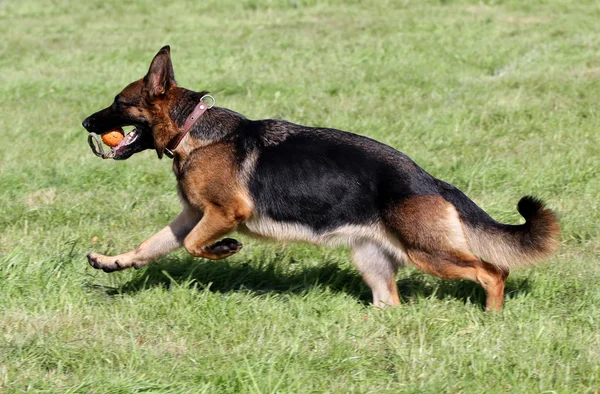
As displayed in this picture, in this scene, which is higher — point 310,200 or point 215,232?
point 310,200

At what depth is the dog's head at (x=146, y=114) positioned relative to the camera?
5.45 meters

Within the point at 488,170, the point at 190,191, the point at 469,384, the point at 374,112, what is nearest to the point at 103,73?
the point at 374,112

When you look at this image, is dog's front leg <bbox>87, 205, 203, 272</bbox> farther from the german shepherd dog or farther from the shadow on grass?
the shadow on grass

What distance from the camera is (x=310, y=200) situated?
5262mm

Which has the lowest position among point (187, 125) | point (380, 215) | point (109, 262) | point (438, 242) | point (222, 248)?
point (109, 262)

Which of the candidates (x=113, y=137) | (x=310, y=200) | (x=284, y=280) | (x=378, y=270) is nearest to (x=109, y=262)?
(x=113, y=137)

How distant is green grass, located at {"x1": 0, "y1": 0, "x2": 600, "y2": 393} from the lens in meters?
4.35

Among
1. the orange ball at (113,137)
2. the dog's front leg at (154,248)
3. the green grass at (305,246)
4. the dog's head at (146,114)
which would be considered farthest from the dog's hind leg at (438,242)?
the orange ball at (113,137)

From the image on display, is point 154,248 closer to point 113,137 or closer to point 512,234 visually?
point 113,137

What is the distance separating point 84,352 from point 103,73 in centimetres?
859

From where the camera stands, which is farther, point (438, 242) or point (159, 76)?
point (159, 76)

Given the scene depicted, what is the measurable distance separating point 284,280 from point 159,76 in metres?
1.62

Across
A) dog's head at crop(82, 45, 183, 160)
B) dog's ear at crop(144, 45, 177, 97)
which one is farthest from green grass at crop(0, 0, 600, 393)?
dog's ear at crop(144, 45, 177, 97)

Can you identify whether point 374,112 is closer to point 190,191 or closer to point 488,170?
point 488,170
